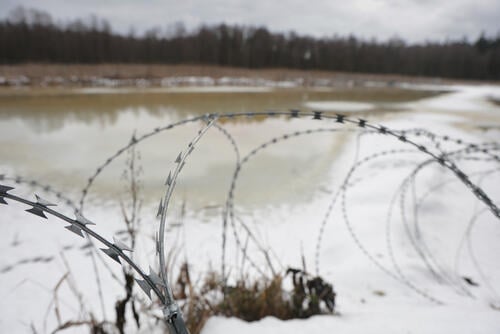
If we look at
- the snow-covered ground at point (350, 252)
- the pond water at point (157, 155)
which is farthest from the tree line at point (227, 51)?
the snow-covered ground at point (350, 252)

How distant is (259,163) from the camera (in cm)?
678

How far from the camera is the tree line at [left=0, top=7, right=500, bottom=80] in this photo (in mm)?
45188

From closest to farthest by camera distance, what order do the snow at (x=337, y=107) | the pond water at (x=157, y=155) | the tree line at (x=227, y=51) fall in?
the pond water at (x=157, y=155)
the snow at (x=337, y=107)
the tree line at (x=227, y=51)

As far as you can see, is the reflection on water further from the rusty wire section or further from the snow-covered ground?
the rusty wire section

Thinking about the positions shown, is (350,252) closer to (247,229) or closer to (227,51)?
(247,229)

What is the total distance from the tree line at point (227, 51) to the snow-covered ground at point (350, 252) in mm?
51648

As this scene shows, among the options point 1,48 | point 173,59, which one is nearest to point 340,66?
point 173,59

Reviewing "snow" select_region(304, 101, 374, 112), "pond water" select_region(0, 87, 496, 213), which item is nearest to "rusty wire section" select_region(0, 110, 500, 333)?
"pond water" select_region(0, 87, 496, 213)

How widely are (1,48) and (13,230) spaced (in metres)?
52.4

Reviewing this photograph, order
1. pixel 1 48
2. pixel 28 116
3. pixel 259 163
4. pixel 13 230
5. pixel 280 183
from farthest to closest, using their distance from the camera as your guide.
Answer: pixel 1 48, pixel 28 116, pixel 259 163, pixel 280 183, pixel 13 230

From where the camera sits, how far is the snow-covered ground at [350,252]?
80.2 inches

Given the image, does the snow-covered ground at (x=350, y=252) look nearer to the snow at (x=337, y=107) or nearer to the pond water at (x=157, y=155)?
the pond water at (x=157, y=155)

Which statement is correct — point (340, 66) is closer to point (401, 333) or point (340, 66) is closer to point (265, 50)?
point (265, 50)

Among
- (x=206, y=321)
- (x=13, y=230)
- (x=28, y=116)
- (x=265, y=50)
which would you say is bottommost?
(x=13, y=230)
